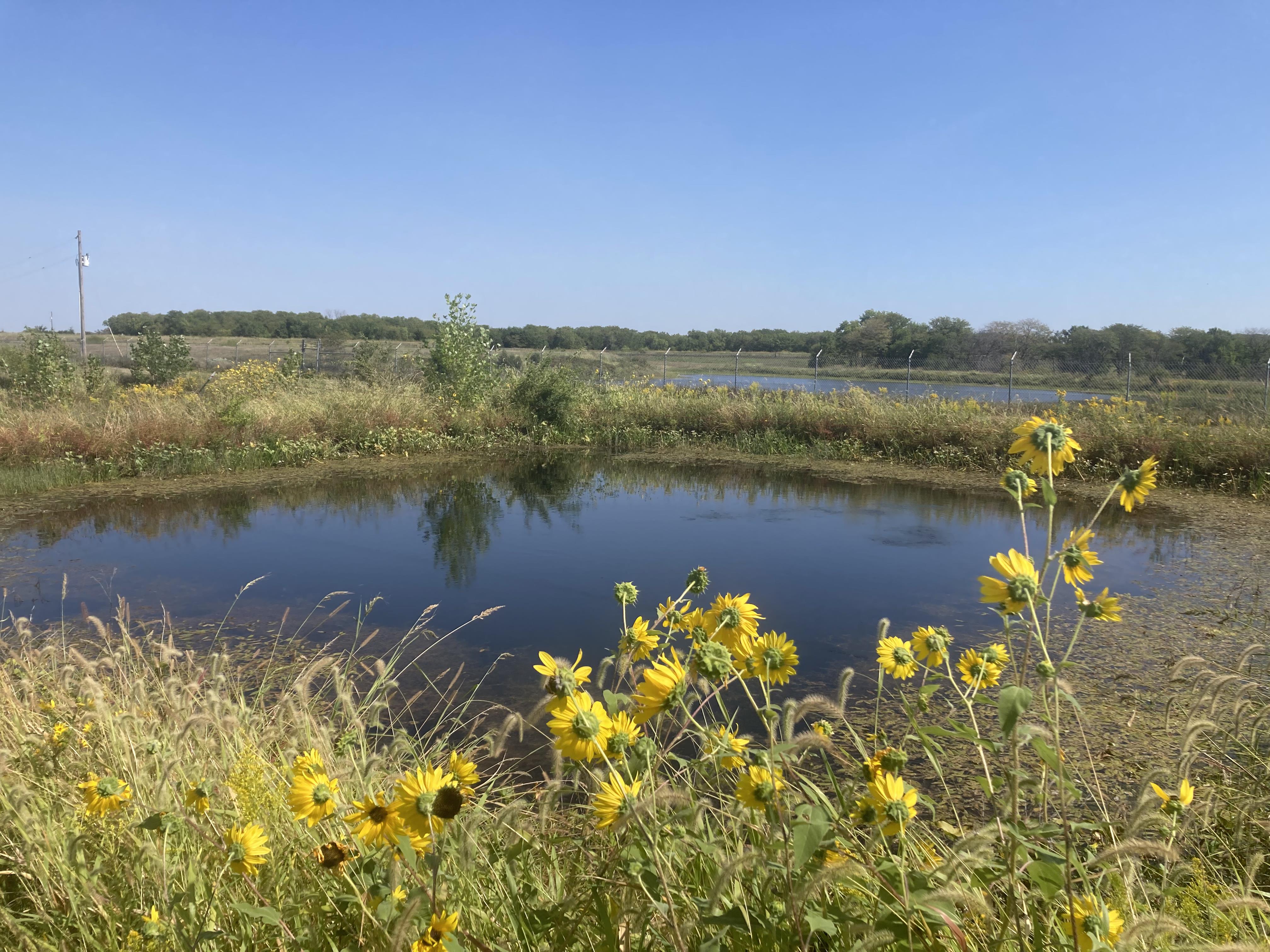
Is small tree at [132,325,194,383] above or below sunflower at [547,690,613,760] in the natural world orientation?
above

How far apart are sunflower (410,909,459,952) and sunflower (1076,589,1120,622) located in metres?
0.96

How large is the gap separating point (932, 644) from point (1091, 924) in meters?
0.52

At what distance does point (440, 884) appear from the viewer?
1336 millimetres

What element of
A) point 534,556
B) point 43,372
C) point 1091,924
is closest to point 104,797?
point 1091,924

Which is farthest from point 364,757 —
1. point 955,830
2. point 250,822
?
point 955,830

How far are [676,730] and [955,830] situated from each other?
171cm

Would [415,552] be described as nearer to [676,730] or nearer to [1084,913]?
[676,730]

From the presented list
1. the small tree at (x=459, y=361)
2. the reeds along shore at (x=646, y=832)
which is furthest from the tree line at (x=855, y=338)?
the reeds along shore at (x=646, y=832)

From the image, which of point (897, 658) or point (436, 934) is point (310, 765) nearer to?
point (436, 934)

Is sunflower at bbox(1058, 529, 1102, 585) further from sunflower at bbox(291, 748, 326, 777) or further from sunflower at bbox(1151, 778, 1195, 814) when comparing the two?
sunflower at bbox(291, 748, 326, 777)

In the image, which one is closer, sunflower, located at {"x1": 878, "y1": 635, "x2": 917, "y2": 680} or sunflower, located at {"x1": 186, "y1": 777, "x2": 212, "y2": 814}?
sunflower, located at {"x1": 186, "y1": 777, "x2": 212, "y2": 814}

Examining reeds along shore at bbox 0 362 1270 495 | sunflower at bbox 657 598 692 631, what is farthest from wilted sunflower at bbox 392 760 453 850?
reeds along shore at bbox 0 362 1270 495

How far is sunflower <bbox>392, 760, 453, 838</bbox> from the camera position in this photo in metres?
1.00

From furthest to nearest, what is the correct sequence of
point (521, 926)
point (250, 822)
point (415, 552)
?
point (415, 552)
point (250, 822)
point (521, 926)
